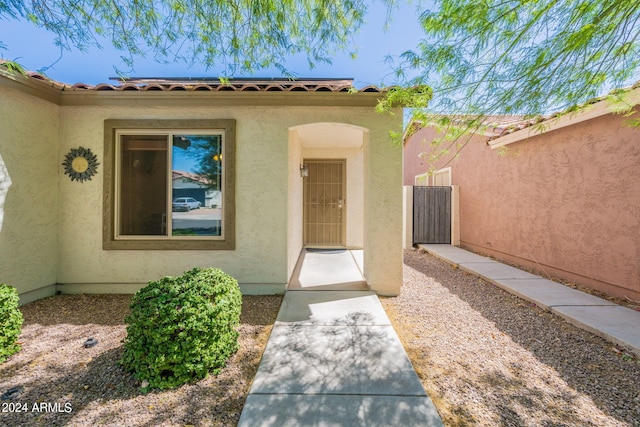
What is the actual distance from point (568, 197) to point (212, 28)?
7.52 m

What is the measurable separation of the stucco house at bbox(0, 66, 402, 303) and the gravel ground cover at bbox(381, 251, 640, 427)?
1371mm

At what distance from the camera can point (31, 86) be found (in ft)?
15.0

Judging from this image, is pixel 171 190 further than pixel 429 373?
Yes

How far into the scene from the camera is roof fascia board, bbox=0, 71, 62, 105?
4.23 m

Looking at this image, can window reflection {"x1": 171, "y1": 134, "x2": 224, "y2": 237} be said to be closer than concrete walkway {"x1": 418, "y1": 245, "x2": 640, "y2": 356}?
No

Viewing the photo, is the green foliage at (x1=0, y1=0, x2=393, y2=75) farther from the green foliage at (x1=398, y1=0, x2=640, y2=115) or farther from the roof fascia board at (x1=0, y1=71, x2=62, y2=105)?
the roof fascia board at (x1=0, y1=71, x2=62, y2=105)

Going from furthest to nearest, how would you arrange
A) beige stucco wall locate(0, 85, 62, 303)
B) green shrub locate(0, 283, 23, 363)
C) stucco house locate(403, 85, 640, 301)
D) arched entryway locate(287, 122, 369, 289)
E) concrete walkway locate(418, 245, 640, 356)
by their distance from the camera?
arched entryway locate(287, 122, 369, 289), stucco house locate(403, 85, 640, 301), beige stucco wall locate(0, 85, 62, 303), concrete walkway locate(418, 245, 640, 356), green shrub locate(0, 283, 23, 363)

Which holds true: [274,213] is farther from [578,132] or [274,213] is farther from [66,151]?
[578,132]

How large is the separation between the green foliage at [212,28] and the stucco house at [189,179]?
3.74 ft

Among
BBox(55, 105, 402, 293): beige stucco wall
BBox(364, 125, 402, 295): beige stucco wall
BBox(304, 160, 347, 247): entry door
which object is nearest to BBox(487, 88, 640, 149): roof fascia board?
BBox(364, 125, 402, 295): beige stucco wall

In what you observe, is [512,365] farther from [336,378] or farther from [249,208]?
[249,208]

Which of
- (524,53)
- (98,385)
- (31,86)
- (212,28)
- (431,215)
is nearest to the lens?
(98,385)

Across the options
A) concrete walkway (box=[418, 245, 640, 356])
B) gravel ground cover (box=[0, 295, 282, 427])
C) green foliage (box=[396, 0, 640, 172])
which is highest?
green foliage (box=[396, 0, 640, 172])

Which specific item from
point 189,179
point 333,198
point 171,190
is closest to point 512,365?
point 189,179
